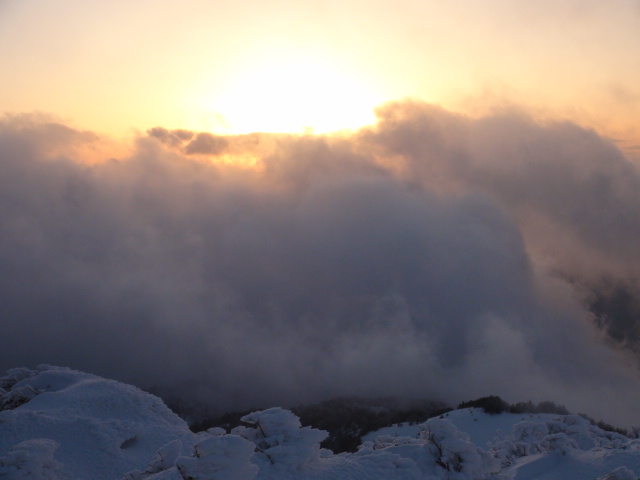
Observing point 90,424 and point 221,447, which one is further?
point 90,424

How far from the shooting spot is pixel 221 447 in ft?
51.6

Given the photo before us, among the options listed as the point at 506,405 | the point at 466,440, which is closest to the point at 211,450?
the point at 466,440

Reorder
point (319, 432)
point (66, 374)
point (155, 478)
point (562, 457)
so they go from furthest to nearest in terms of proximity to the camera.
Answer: point (66, 374)
point (562, 457)
point (319, 432)
point (155, 478)

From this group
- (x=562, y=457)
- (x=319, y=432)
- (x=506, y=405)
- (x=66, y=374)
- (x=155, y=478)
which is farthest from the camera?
(x=506, y=405)

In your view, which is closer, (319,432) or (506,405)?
(319,432)

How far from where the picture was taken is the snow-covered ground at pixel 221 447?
1714cm

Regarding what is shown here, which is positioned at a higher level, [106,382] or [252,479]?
[106,382]

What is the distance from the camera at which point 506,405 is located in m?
60.3

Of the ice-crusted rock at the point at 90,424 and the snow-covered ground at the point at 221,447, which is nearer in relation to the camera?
the snow-covered ground at the point at 221,447

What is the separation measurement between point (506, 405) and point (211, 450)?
5260 cm

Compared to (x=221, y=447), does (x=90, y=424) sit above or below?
below

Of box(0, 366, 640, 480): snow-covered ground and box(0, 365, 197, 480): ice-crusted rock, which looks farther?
box(0, 365, 197, 480): ice-crusted rock

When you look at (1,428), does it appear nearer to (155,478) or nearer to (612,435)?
(155,478)

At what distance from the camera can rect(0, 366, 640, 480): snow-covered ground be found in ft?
56.2
